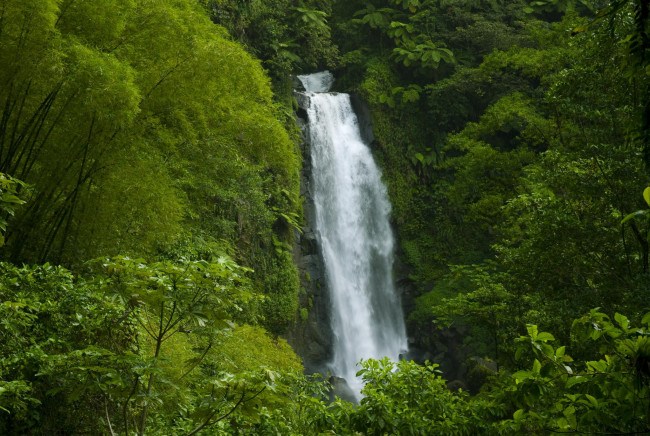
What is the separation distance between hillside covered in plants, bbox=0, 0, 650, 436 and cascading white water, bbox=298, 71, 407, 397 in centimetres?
276

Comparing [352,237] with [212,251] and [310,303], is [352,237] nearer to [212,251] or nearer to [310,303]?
[310,303]

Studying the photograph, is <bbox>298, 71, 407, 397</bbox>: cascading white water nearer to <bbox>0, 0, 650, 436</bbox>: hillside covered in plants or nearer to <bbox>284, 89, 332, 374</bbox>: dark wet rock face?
<bbox>284, 89, 332, 374</bbox>: dark wet rock face

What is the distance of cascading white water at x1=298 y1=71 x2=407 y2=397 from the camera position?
15562 millimetres

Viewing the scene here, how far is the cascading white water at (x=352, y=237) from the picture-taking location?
51.1 ft

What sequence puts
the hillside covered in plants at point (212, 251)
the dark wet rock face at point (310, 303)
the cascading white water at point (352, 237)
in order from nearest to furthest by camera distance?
the hillside covered in plants at point (212, 251) < the dark wet rock face at point (310, 303) < the cascading white water at point (352, 237)

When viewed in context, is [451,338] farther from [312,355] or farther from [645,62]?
[645,62]

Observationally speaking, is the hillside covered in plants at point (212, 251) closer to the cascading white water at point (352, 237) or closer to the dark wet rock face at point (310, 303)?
the dark wet rock face at point (310, 303)

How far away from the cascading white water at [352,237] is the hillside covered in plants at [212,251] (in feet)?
9.06

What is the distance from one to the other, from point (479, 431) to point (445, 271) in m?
14.8

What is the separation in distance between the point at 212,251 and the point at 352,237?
8.35 meters

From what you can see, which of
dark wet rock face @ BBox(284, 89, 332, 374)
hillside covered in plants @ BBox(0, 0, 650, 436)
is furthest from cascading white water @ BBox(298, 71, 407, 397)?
hillside covered in plants @ BBox(0, 0, 650, 436)

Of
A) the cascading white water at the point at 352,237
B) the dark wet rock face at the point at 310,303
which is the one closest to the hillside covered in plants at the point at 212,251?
the dark wet rock face at the point at 310,303

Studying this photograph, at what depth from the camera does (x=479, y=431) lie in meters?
3.42

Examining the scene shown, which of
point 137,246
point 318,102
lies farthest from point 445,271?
point 137,246
